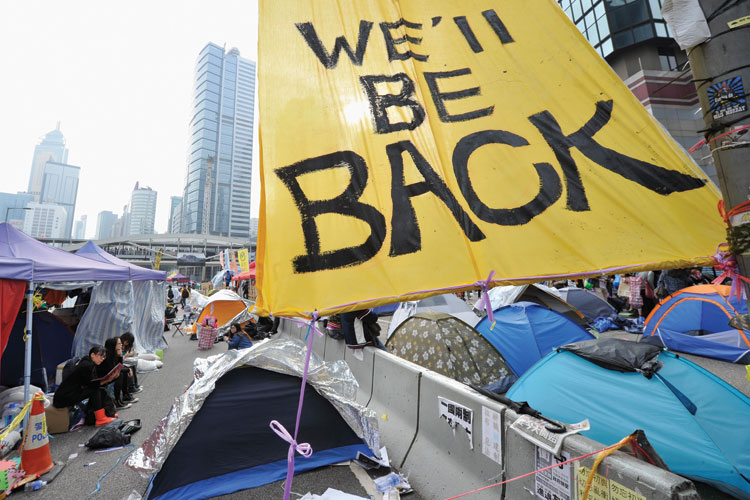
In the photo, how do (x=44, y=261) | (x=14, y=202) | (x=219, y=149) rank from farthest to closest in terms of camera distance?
(x=14, y=202)
(x=219, y=149)
(x=44, y=261)

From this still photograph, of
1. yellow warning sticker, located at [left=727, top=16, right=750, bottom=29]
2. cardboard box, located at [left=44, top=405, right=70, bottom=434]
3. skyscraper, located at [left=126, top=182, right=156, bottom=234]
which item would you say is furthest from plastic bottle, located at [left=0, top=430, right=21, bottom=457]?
skyscraper, located at [left=126, top=182, right=156, bottom=234]

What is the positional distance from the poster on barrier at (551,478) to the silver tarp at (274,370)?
196 cm

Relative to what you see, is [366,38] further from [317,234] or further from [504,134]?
[317,234]

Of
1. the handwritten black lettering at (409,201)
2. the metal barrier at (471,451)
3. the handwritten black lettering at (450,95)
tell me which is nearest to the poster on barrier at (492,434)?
the metal barrier at (471,451)

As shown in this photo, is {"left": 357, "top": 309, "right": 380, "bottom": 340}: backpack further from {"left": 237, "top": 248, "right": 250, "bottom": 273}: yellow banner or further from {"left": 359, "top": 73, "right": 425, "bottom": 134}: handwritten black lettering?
{"left": 237, "top": 248, "right": 250, "bottom": 273}: yellow banner

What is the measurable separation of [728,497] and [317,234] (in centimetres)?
443

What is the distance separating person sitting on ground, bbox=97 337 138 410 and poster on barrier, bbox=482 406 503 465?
653 centimetres

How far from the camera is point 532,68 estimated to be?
225cm

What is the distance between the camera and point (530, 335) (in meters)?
6.46

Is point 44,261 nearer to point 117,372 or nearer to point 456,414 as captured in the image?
point 117,372

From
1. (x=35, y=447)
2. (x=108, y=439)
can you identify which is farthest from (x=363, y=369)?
(x=35, y=447)

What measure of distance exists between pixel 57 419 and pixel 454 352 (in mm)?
6379

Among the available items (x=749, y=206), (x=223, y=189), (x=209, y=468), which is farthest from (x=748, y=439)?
(x=223, y=189)

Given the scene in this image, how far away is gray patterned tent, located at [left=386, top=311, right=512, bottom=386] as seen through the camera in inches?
202
